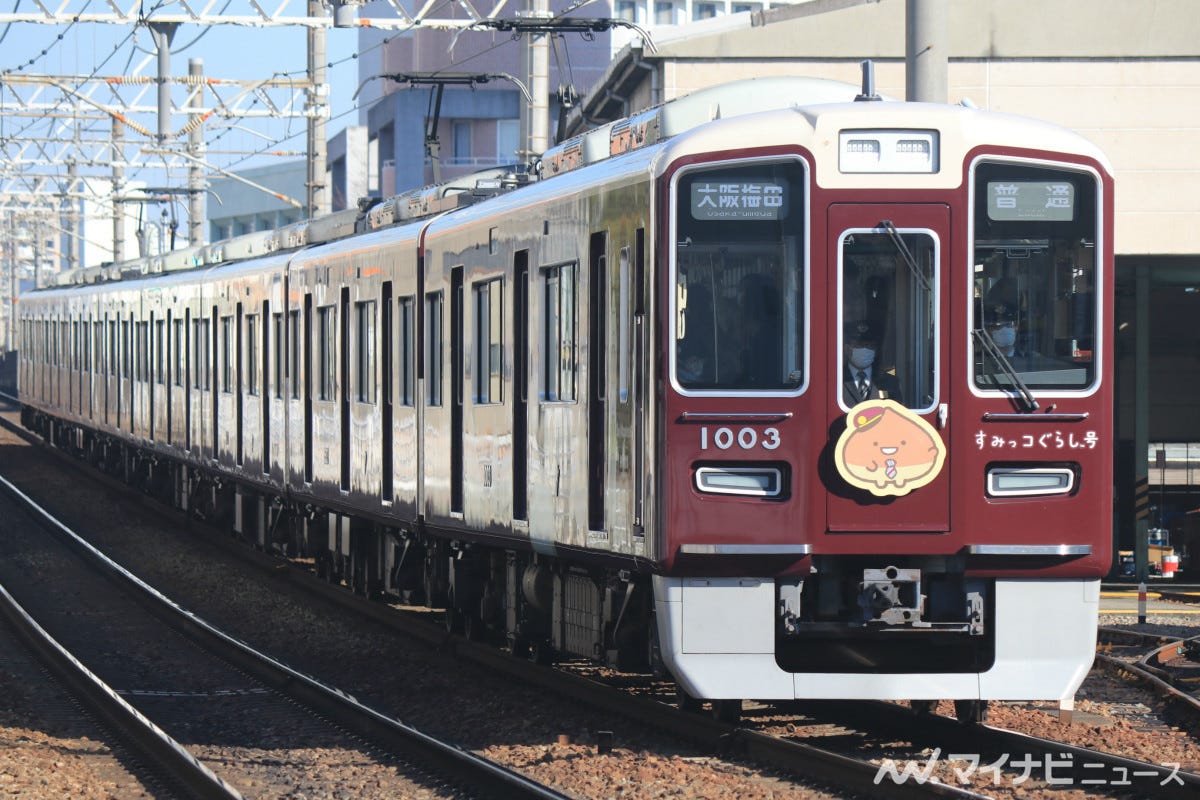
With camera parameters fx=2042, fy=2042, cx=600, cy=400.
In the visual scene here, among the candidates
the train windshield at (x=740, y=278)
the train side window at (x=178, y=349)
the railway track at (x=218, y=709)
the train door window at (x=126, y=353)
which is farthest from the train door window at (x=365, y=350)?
the train door window at (x=126, y=353)

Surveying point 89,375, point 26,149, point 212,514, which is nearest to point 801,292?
point 212,514

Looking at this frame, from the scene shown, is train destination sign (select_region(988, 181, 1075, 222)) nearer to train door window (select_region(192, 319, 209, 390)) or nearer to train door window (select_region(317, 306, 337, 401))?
train door window (select_region(317, 306, 337, 401))

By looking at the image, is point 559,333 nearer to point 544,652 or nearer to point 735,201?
point 735,201

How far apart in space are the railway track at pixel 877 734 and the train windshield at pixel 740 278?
161 cm

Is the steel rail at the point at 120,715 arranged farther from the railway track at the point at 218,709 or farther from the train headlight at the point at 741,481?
the train headlight at the point at 741,481

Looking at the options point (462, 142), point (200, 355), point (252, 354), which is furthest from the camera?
point (462, 142)

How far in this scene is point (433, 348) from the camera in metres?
13.7

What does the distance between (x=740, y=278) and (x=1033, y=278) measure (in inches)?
51.5

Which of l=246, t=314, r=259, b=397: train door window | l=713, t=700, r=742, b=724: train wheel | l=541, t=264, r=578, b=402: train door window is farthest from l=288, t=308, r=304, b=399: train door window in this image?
l=713, t=700, r=742, b=724: train wheel

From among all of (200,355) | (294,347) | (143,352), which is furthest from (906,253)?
(143,352)

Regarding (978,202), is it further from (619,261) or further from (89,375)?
(89,375)

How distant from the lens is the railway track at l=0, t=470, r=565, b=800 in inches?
367

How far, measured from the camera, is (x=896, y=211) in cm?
899

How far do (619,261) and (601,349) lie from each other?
557 millimetres
